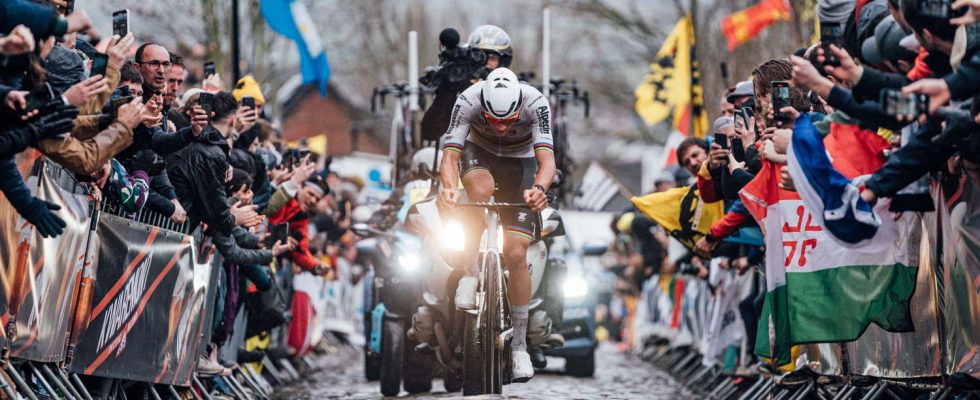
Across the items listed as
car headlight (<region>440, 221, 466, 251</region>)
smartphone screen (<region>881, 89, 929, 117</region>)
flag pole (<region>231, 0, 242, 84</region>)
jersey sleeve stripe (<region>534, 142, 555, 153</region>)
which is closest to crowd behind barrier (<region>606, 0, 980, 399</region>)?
smartphone screen (<region>881, 89, 929, 117</region>)

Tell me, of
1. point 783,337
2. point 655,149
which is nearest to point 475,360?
→ point 783,337

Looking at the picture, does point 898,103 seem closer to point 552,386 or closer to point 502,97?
point 502,97

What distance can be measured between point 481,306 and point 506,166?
1.25 meters

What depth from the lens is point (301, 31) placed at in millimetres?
20391

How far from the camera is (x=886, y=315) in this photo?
8477mm

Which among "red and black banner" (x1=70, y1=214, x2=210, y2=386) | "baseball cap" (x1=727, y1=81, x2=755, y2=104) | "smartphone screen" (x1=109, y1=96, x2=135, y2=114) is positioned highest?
"baseball cap" (x1=727, y1=81, x2=755, y2=104)

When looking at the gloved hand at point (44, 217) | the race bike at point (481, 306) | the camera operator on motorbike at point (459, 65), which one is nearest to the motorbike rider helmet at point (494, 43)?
the camera operator on motorbike at point (459, 65)

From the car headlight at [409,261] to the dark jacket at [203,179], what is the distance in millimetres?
2964

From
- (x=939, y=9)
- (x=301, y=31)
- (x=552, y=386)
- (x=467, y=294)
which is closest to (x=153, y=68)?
(x=467, y=294)

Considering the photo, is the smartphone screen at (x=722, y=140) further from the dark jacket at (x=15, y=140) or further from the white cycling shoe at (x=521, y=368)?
the dark jacket at (x=15, y=140)

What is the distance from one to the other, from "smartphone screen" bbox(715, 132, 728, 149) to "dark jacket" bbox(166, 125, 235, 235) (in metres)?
3.41

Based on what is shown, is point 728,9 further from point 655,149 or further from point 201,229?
point 201,229

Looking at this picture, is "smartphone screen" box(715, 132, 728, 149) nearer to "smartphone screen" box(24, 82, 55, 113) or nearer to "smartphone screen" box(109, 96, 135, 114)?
"smartphone screen" box(109, 96, 135, 114)

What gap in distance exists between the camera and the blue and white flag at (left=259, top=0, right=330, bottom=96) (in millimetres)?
20125
